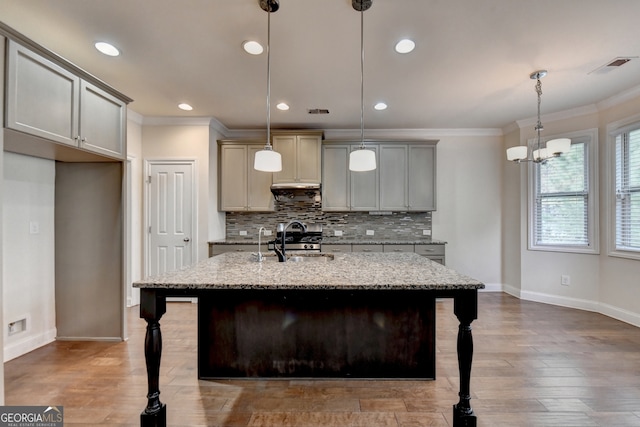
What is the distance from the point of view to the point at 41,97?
2.18 meters

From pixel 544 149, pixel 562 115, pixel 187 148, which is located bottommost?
pixel 544 149

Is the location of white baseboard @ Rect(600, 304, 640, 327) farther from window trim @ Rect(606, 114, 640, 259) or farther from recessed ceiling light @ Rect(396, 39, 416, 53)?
recessed ceiling light @ Rect(396, 39, 416, 53)

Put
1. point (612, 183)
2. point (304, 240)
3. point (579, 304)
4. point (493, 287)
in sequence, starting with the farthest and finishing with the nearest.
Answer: point (493, 287), point (304, 240), point (579, 304), point (612, 183)

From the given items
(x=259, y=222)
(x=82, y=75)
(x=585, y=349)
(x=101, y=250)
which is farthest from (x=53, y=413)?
(x=585, y=349)

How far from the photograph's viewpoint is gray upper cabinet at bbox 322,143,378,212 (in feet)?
15.2

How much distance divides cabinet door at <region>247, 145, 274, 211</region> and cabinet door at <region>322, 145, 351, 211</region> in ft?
2.76

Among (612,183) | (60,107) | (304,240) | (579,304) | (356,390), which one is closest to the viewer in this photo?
(356,390)

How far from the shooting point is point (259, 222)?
4914 millimetres

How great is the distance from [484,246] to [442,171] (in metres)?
1.37

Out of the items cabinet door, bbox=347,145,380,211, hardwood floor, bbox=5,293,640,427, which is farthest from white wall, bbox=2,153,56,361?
cabinet door, bbox=347,145,380,211

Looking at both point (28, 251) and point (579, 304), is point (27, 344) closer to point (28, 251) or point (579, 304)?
point (28, 251)

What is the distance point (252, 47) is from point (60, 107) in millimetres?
1548

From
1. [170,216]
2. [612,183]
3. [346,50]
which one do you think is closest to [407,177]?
[612,183]

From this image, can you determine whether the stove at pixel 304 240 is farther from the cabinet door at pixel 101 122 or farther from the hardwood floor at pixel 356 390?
the cabinet door at pixel 101 122
